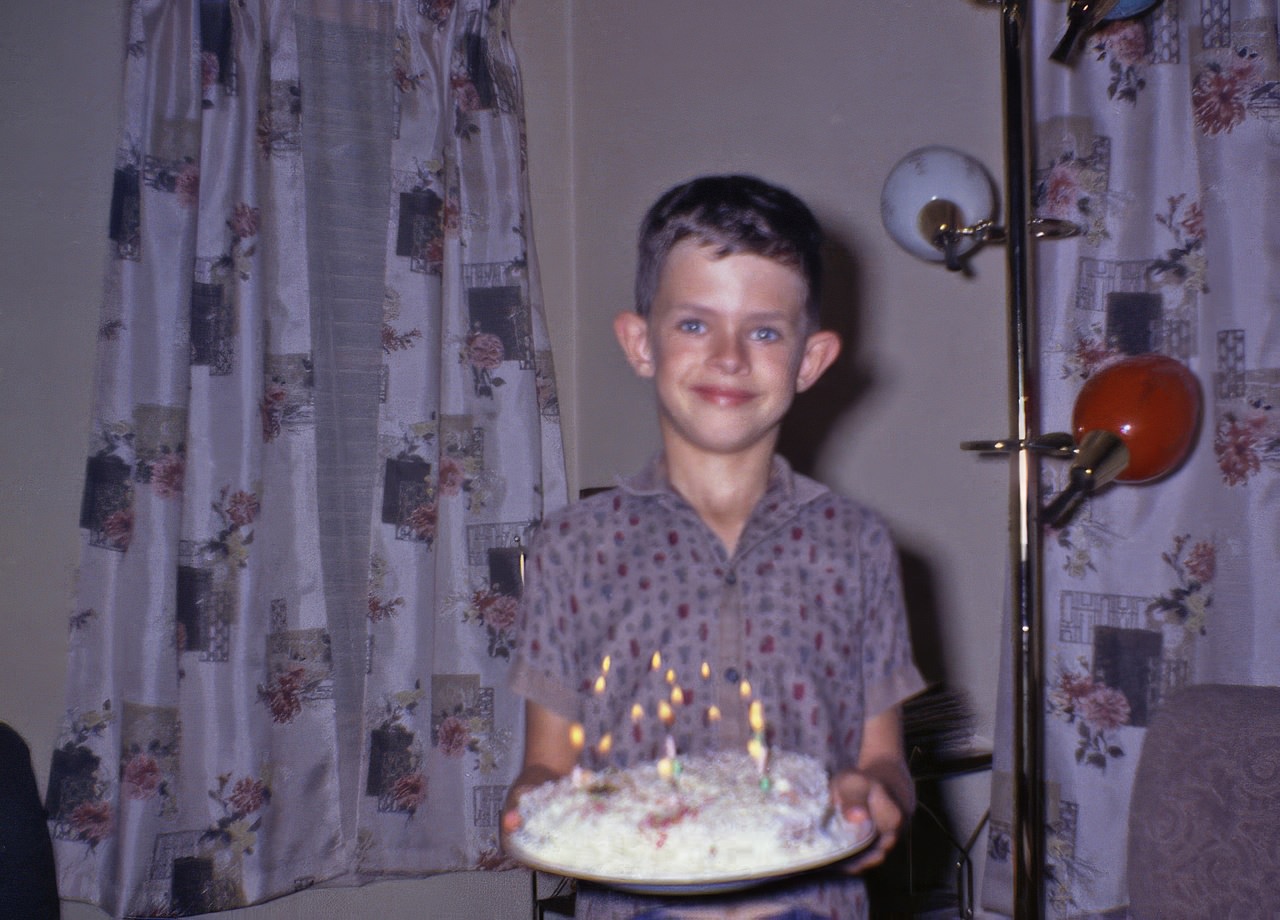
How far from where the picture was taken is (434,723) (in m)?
2.49

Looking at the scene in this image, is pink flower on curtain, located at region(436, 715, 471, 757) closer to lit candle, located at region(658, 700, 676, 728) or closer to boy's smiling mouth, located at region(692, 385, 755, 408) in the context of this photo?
lit candle, located at region(658, 700, 676, 728)

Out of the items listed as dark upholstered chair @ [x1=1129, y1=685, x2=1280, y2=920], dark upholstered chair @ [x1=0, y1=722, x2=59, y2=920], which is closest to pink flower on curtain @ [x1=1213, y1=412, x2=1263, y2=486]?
dark upholstered chair @ [x1=1129, y1=685, x2=1280, y2=920]

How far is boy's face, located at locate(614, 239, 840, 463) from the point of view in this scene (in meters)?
1.07

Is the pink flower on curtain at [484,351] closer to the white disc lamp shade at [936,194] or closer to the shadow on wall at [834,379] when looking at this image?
the shadow on wall at [834,379]

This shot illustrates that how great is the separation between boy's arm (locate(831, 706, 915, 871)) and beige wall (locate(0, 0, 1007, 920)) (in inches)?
37.4

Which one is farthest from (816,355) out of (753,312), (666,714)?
(666,714)

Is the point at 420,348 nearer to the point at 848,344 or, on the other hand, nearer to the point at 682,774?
the point at 848,344

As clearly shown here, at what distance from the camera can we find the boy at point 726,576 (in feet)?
3.48

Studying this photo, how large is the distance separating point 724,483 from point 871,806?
377 mm

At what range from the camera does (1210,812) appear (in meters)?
1.03

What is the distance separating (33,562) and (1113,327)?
85.4 inches

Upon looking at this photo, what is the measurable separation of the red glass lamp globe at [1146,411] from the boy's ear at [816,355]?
39 cm

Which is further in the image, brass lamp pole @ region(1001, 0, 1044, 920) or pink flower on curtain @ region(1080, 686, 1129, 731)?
pink flower on curtain @ region(1080, 686, 1129, 731)

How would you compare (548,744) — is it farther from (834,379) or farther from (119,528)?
(119,528)
